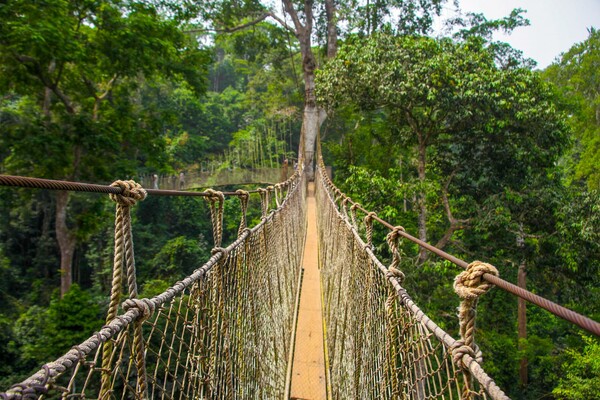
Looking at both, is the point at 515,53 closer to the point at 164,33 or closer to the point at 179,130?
the point at 164,33

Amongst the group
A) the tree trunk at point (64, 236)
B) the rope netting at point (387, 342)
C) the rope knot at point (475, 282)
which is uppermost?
the rope knot at point (475, 282)

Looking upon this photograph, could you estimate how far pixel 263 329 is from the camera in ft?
5.72

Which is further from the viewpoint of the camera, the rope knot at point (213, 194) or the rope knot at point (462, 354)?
the rope knot at point (213, 194)

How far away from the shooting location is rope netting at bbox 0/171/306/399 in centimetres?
53

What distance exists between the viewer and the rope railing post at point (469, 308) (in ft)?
1.72

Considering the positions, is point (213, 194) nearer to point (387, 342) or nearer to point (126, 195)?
point (126, 195)

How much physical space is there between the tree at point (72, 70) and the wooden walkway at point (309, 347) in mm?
3701

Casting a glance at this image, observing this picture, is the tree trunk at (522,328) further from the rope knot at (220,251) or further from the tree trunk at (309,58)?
the rope knot at (220,251)

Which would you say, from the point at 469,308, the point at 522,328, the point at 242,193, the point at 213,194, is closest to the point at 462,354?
the point at 469,308

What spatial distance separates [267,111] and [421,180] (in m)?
8.60

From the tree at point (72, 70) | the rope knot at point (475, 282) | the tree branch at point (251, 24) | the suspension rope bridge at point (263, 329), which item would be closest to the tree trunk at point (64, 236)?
the tree at point (72, 70)

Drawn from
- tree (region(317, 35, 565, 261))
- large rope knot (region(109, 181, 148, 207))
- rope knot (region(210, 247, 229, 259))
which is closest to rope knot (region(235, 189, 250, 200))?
rope knot (region(210, 247, 229, 259))

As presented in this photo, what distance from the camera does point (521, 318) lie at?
763cm

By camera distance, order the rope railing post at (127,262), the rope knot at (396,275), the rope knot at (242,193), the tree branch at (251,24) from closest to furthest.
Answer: the rope railing post at (127,262) < the rope knot at (396,275) < the rope knot at (242,193) < the tree branch at (251,24)
